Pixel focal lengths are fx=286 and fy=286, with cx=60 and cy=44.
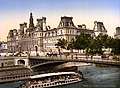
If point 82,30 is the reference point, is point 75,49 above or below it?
below

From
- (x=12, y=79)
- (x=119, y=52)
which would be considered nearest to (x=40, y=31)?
(x=119, y=52)

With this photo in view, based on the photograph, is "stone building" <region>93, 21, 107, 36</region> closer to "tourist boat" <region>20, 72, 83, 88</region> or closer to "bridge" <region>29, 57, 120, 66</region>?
"bridge" <region>29, 57, 120, 66</region>

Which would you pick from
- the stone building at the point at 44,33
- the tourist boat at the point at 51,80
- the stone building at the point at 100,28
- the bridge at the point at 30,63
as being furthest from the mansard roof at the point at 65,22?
the tourist boat at the point at 51,80

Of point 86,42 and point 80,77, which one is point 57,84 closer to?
point 80,77

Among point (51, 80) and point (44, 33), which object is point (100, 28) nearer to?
point (44, 33)

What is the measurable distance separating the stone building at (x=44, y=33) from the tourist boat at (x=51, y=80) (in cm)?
1174

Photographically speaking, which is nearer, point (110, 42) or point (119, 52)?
point (119, 52)

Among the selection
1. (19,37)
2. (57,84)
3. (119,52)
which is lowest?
(57,84)

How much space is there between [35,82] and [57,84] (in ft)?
2.92

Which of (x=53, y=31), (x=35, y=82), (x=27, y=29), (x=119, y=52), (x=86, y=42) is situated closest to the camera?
(x=35, y=82)

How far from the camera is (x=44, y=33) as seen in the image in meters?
27.0

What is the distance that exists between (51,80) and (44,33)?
1662 cm

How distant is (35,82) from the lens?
33.4ft

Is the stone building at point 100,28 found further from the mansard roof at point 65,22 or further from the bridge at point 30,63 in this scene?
the bridge at point 30,63
